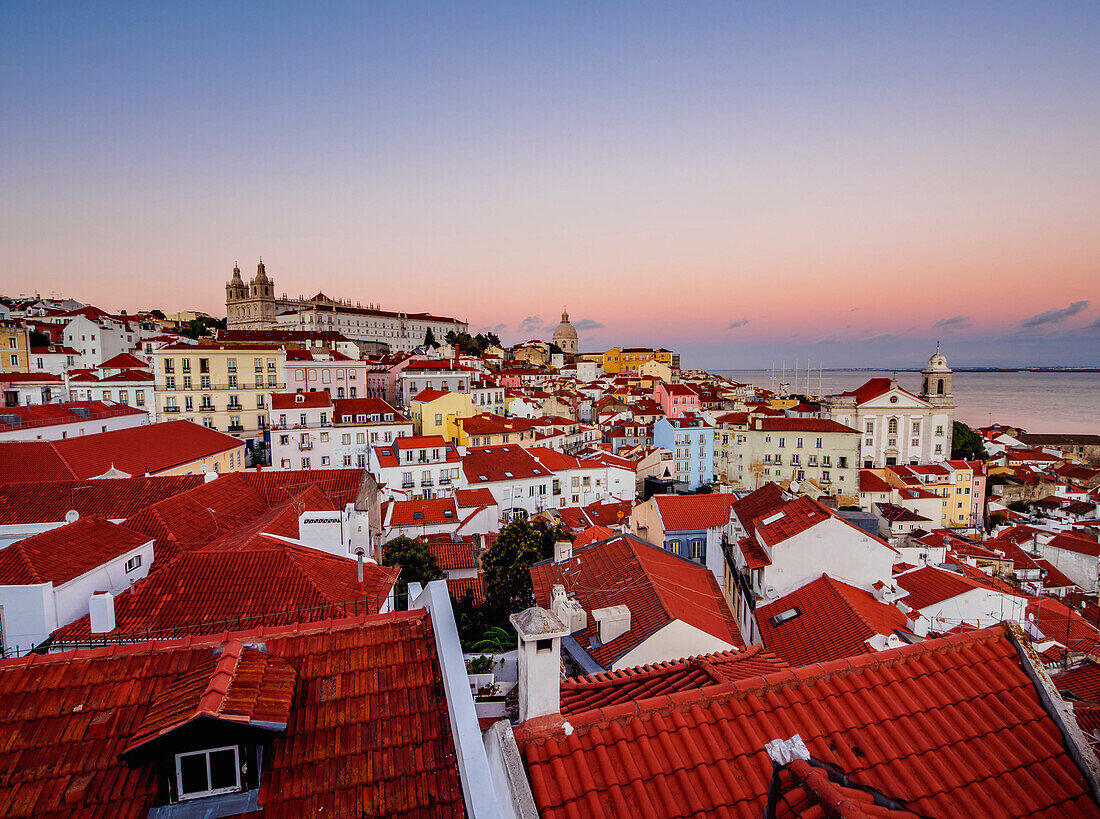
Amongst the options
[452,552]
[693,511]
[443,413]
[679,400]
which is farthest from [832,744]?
[679,400]

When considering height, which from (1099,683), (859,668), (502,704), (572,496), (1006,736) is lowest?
(572,496)

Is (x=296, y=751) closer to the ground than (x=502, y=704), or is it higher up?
higher up

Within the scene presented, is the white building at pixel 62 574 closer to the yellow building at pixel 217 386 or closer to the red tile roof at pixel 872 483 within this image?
the yellow building at pixel 217 386

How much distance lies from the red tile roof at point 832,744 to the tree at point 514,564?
11.3m

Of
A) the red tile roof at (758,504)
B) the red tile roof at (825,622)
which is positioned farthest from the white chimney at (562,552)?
the red tile roof at (758,504)

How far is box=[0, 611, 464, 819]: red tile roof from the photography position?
290 centimetres

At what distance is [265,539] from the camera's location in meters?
10.4

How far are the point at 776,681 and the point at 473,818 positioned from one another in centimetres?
239

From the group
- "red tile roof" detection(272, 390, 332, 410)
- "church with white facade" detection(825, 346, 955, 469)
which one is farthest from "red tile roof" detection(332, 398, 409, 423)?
"church with white facade" detection(825, 346, 955, 469)

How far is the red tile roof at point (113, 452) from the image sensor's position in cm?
1925

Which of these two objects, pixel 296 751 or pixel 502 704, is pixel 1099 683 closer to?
pixel 502 704

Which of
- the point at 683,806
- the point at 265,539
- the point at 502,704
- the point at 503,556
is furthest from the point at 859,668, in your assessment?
the point at 503,556

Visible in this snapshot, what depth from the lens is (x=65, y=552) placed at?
8.52m

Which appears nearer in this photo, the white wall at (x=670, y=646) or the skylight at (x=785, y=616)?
the white wall at (x=670, y=646)
